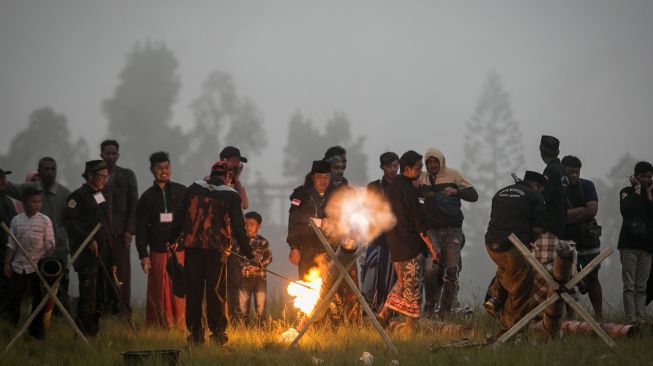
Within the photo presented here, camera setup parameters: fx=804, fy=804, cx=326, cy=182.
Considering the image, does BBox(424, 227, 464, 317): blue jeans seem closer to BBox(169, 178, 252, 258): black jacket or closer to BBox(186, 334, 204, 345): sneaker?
BBox(169, 178, 252, 258): black jacket

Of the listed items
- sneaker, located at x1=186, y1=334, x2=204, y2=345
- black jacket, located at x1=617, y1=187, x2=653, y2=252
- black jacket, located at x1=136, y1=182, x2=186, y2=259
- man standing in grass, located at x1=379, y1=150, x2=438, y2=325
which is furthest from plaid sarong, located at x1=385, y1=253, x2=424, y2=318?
black jacket, located at x1=136, y1=182, x2=186, y2=259

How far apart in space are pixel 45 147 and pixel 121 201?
5817 centimetres

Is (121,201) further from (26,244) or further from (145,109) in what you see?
(145,109)

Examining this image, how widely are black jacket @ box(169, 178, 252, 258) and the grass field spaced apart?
4.16ft

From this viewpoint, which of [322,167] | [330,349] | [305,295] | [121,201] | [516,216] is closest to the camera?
[330,349]

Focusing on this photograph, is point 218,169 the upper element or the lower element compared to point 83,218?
upper

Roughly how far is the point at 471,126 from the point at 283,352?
246 feet

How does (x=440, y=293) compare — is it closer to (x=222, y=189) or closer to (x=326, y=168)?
(x=326, y=168)

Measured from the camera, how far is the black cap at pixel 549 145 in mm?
11617

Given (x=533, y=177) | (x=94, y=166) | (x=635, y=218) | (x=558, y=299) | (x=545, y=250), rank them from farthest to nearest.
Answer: (x=635, y=218) → (x=94, y=166) → (x=533, y=177) → (x=545, y=250) → (x=558, y=299)

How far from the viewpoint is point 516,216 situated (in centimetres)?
1055

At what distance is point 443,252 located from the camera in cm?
1227

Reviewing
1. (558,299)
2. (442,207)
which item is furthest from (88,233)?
(558,299)

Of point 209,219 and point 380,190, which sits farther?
point 380,190
